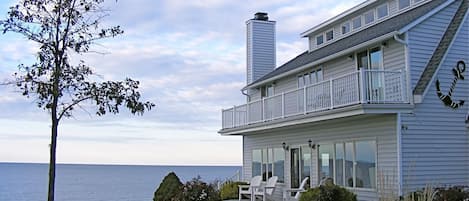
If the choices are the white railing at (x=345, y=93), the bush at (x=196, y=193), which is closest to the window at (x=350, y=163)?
the white railing at (x=345, y=93)

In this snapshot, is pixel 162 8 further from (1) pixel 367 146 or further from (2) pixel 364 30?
(1) pixel 367 146

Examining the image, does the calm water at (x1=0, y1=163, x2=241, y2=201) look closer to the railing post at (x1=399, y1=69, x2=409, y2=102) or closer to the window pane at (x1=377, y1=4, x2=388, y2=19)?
the window pane at (x1=377, y1=4, x2=388, y2=19)

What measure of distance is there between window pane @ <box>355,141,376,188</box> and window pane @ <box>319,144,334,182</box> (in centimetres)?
146

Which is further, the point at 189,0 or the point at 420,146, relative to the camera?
the point at 189,0

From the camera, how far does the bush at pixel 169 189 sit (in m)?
15.9

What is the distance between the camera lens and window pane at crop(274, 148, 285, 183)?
20.8 metres

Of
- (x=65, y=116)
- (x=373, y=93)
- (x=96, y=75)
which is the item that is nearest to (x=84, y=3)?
(x=96, y=75)

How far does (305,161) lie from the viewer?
19.1m

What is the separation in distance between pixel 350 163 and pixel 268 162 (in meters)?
6.32

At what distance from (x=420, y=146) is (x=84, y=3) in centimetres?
881

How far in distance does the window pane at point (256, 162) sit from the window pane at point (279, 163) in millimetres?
1562

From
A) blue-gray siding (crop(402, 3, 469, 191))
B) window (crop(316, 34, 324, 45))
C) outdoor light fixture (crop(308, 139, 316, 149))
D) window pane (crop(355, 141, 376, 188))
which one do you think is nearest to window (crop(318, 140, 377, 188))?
window pane (crop(355, 141, 376, 188))

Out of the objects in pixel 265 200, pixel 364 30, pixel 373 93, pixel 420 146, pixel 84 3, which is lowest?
pixel 265 200

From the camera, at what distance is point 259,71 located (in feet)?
82.7
